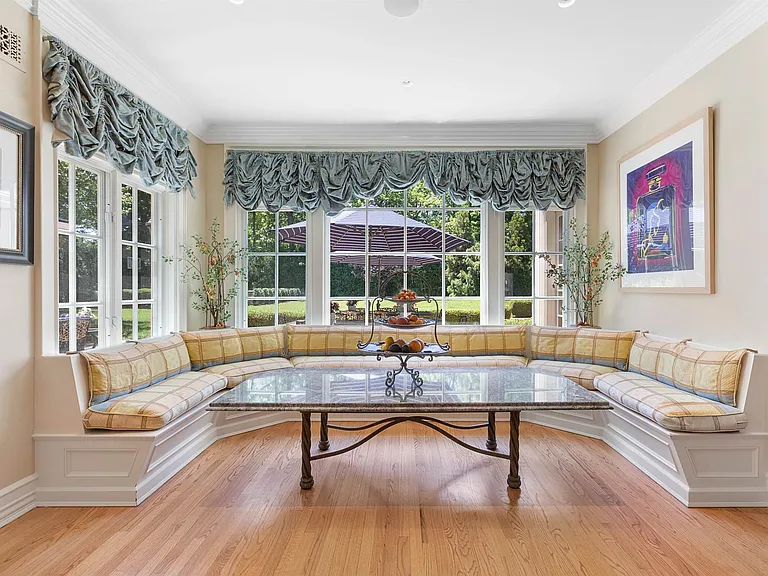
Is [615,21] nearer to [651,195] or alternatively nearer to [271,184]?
[651,195]

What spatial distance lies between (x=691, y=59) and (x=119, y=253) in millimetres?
4187

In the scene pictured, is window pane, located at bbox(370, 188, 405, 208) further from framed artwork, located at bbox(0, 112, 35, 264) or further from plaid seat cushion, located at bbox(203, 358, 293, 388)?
framed artwork, located at bbox(0, 112, 35, 264)

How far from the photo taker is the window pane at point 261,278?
4.77 metres

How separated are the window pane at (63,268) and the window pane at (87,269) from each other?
3.5 inches

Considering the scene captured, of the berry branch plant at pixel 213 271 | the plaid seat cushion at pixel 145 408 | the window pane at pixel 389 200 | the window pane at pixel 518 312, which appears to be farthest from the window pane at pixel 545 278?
the plaid seat cushion at pixel 145 408

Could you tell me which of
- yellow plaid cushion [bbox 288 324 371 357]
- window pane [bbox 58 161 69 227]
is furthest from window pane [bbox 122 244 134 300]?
yellow plaid cushion [bbox 288 324 371 357]

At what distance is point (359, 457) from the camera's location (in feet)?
10.4

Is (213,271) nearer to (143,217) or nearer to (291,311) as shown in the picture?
(143,217)

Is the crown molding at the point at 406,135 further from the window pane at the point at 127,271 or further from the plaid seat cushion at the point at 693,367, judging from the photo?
the plaid seat cushion at the point at 693,367

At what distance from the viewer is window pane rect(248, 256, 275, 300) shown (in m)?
4.77

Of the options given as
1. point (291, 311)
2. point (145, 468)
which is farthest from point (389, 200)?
point (145, 468)

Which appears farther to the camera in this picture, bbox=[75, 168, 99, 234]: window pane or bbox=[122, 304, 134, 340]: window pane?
bbox=[122, 304, 134, 340]: window pane

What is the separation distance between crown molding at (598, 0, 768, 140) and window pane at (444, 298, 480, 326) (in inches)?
81.6

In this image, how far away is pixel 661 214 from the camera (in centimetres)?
354
